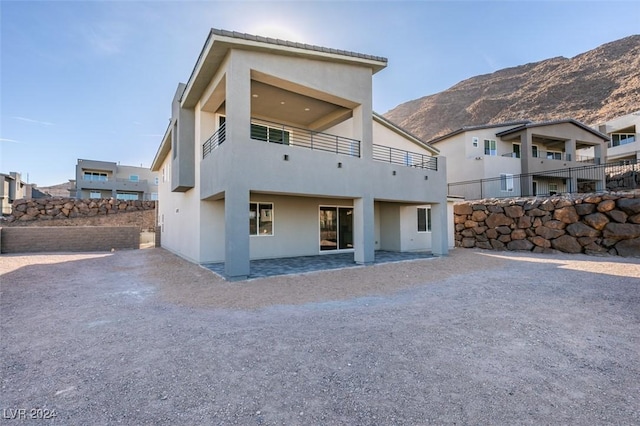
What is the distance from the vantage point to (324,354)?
3.62 m

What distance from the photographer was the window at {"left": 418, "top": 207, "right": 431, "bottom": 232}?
1562cm

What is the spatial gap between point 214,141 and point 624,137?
39.3 meters

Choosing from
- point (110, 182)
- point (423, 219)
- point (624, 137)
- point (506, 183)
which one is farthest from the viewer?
point (110, 182)

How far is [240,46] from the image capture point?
8203 millimetres

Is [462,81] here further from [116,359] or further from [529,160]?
[116,359]

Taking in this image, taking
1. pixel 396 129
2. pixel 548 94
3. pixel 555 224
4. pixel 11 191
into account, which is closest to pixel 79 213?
pixel 11 191

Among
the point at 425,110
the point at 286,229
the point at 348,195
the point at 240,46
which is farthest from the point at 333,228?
the point at 425,110

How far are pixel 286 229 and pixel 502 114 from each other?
5570cm

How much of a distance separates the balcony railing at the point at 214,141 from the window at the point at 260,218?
2.54 metres

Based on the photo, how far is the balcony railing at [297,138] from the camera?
11188mm

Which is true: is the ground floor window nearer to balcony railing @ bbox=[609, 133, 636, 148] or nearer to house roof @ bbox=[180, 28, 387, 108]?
house roof @ bbox=[180, 28, 387, 108]

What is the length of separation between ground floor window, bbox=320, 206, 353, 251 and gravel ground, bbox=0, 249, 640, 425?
20.4 feet

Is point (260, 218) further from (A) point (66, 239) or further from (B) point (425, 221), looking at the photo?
(A) point (66, 239)

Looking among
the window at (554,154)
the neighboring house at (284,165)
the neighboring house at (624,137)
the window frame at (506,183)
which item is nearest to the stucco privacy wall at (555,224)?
→ the neighboring house at (284,165)
